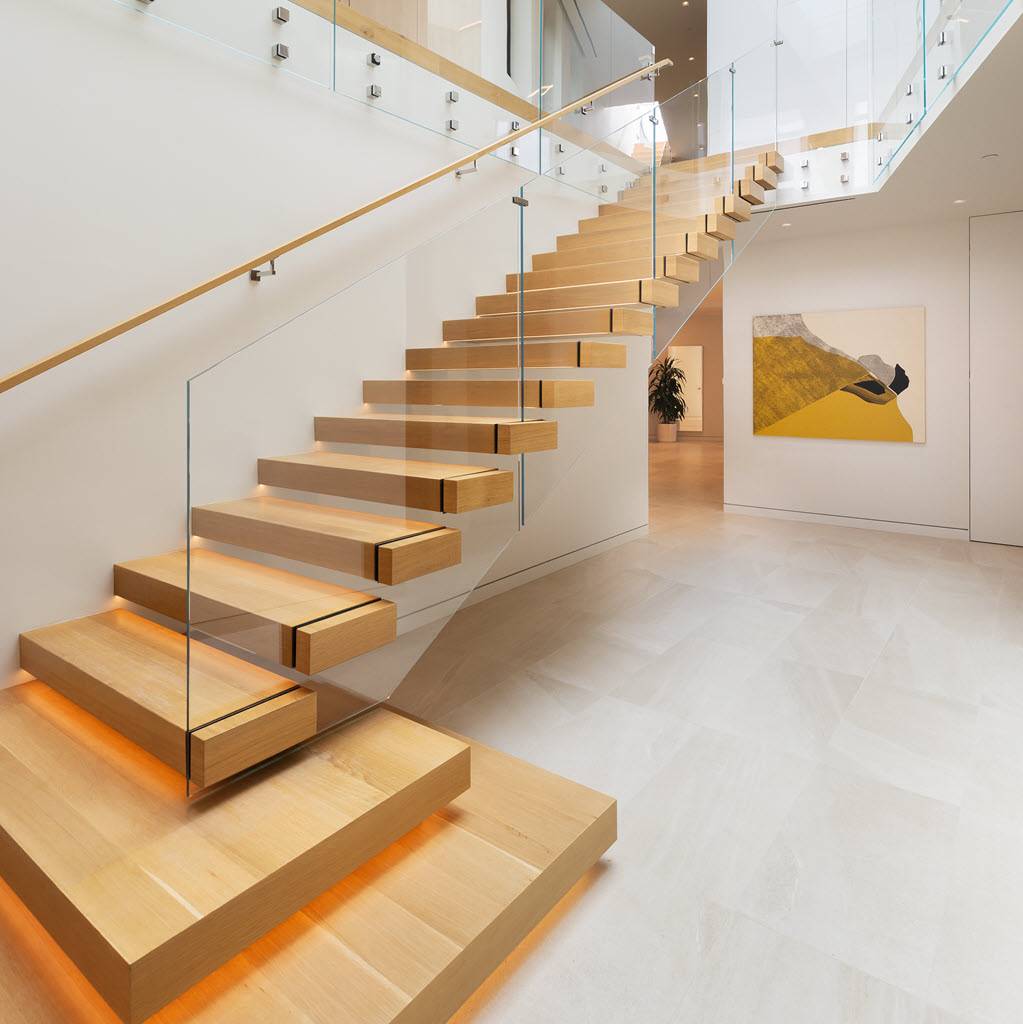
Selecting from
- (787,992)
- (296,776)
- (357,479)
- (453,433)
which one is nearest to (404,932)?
(296,776)

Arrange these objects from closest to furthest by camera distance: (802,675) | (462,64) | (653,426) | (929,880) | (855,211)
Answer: (929,880) → (802,675) → (462,64) → (855,211) → (653,426)

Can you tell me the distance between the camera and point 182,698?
2.13 meters

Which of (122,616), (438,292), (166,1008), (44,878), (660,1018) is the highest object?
(438,292)

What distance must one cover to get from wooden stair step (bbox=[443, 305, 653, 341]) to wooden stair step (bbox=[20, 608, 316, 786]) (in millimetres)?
1511

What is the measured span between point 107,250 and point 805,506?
6.45m

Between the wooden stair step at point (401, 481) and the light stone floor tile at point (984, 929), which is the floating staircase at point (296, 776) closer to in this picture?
the wooden stair step at point (401, 481)

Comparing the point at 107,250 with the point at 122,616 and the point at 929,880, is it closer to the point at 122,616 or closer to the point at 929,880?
the point at 122,616

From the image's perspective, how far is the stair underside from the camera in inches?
59.2

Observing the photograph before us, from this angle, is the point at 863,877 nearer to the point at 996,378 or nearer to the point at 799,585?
the point at 799,585

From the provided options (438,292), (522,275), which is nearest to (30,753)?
(438,292)

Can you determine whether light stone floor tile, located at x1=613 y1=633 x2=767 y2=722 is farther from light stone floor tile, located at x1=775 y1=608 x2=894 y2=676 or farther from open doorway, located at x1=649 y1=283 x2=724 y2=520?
open doorway, located at x1=649 y1=283 x2=724 y2=520

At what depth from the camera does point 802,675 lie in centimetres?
351

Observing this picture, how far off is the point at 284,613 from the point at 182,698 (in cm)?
39

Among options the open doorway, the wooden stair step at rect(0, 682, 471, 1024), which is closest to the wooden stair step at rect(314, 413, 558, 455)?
the wooden stair step at rect(0, 682, 471, 1024)
